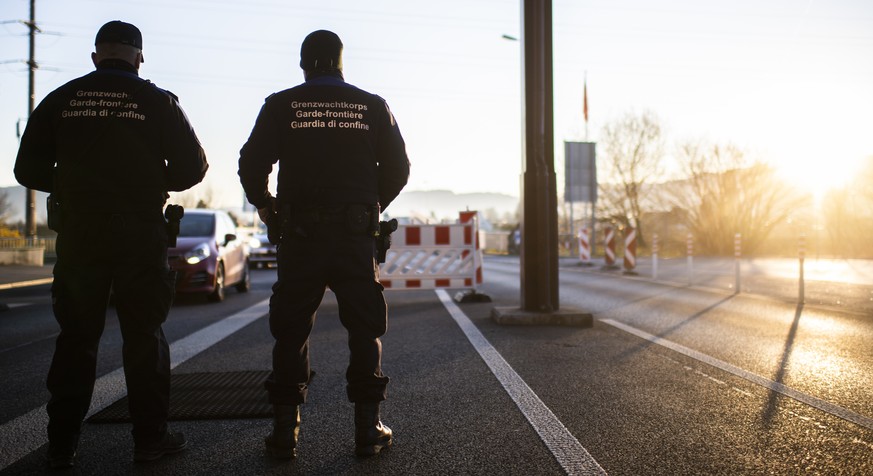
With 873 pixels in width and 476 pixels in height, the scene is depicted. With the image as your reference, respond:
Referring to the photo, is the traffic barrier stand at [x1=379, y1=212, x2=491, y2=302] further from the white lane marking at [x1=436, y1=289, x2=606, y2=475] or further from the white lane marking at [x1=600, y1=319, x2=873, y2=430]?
the white lane marking at [x1=436, y1=289, x2=606, y2=475]

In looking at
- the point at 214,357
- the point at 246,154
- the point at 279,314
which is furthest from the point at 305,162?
the point at 214,357

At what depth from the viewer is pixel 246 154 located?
113 inches

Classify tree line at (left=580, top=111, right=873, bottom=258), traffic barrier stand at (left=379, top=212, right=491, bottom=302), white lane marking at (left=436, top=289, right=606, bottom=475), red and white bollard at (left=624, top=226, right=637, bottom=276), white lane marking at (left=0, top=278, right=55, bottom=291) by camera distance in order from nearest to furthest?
white lane marking at (left=436, top=289, right=606, bottom=475) → traffic barrier stand at (left=379, top=212, right=491, bottom=302) → white lane marking at (left=0, top=278, right=55, bottom=291) → red and white bollard at (left=624, top=226, right=637, bottom=276) → tree line at (left=580, top=111, right=873, bottom=258)

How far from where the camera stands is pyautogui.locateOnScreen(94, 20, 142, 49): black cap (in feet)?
9.34

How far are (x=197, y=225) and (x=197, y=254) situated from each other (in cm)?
116

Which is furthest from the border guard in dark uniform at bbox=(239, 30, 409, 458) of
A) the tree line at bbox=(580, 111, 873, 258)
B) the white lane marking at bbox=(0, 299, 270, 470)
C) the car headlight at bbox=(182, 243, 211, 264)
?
the tree line at bbox=(580, 111, 873, 258)

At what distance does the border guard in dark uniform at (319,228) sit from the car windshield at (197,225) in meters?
8.20

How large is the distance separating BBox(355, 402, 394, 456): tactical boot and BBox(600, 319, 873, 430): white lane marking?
2.44 metres

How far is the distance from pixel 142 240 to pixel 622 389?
9.54ft

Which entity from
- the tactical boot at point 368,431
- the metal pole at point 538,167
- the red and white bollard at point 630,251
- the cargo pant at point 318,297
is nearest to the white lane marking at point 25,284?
the metal pole at point 538,167

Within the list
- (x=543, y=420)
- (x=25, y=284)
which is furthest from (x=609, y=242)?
(x=543, y=420)

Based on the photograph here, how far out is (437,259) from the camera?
10.2 metres

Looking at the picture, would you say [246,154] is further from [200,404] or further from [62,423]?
[200,404]

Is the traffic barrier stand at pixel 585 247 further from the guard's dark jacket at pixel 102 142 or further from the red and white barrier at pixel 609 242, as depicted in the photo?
the guard's dark jacket at pixel 102 142
